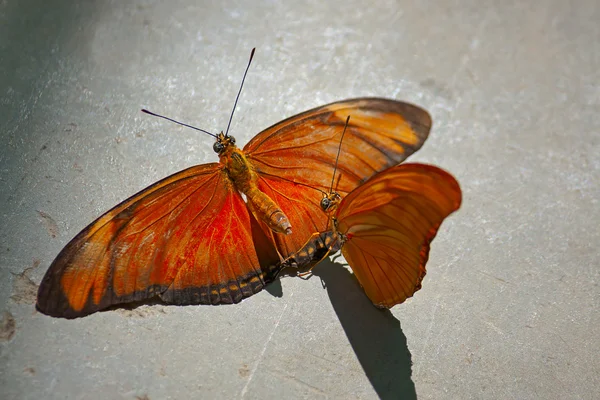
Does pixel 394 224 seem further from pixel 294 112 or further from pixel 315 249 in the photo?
pixel 294 112

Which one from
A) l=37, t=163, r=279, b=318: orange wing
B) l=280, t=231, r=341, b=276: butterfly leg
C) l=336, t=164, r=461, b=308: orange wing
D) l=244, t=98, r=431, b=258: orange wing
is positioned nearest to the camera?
l=336, t=164, r=461, b=308: orange wing

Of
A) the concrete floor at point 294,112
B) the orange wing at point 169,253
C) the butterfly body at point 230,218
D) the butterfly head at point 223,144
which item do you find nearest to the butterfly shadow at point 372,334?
the concrete floor at point 294,112

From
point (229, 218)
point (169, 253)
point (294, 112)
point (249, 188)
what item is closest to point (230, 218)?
point (229, 218)

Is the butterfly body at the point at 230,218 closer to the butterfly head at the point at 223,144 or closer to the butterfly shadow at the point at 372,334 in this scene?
the butterfly head at the point at 223,144

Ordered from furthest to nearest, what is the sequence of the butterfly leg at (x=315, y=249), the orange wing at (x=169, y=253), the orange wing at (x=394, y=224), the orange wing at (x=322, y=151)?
the butterfly leg at (x=315, y=249)
the orange wing at (x=322, y=151)
the orange wing at (x=169, y=253)
the orange wing at (x=394, y=224)

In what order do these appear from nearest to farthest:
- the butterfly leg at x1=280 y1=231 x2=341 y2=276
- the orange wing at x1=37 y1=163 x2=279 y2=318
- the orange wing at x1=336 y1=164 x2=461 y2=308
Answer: the orange wing at x1=336 y1=164 x2=461 y2=308, the orange wing at x1=37 y1=163 x2=279 y2=318, the butterfly leg at x1=280 y1=231 x2=341 y2=276

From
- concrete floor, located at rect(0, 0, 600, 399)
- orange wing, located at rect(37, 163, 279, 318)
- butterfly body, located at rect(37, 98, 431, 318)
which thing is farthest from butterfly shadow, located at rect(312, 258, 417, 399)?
orange wing, located at rect(37, 163, 279, 318)

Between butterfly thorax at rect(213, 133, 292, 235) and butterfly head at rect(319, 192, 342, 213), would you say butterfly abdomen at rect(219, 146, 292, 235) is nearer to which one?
butterfly thorax at rect(213, 133, 292, 235)
